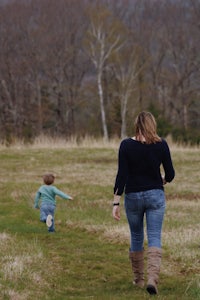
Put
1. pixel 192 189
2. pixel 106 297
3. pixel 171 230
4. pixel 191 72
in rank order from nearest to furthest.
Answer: pixel 106 297, pixel 171 230, pixel 192 189, pixel 191 72

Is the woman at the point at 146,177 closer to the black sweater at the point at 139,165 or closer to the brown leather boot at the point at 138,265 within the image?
the black sweater at the point at 139,165

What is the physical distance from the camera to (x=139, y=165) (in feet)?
19.6

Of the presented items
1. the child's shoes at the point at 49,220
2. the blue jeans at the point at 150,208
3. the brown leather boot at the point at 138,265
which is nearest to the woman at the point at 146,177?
the blue jeans at the point at 150,208

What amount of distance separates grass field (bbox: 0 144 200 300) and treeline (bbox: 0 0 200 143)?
77.3ft

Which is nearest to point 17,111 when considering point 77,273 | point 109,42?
point 109,42

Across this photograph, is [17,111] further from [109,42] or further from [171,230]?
[171,230]

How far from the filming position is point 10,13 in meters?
41.9

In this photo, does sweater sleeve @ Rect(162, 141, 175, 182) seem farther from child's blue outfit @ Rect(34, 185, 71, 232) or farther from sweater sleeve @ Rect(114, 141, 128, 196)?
child's blue outfit @ Rect(34, 185, 71, 232)

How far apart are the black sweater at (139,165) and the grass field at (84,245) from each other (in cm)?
113

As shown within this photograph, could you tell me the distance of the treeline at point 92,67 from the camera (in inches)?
1628

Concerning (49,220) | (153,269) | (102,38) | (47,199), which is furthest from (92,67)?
(153,269)

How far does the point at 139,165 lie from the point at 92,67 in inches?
1514

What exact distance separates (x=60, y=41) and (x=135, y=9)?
362 inches

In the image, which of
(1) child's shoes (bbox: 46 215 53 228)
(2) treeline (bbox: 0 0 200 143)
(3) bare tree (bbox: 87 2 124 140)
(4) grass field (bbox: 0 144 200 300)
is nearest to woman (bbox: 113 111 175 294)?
(4) grass field (bbox: 0 144 200 300)
